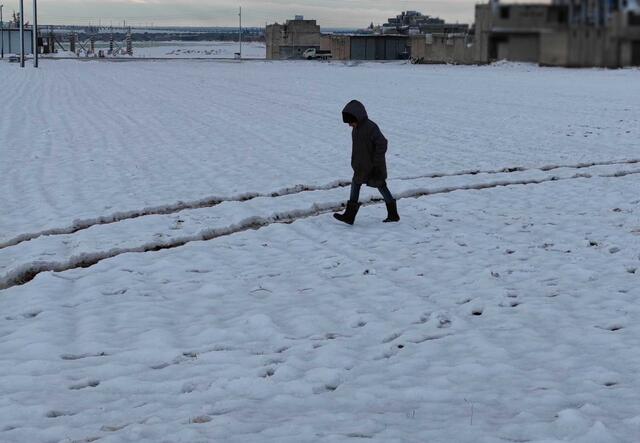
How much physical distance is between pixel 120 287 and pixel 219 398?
3.00 m

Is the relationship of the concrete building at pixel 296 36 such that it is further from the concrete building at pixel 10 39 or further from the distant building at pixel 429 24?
the distant building at pixel 429 24

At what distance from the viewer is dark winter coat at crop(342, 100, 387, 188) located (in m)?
9.80

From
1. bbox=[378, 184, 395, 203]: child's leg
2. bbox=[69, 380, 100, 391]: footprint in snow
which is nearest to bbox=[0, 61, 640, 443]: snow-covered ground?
bbox=[69, 380, 100, 391]: footprint in snow

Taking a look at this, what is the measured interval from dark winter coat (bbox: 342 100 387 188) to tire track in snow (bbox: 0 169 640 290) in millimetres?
1454

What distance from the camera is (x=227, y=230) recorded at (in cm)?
1032

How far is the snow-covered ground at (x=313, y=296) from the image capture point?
4.72 m

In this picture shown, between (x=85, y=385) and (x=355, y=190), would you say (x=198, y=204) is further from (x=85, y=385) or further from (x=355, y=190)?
(x=85, y=385)

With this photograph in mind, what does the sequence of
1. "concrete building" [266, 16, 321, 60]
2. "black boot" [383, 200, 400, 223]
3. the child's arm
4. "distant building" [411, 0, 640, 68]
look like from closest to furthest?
"distant building" [411, 0, 640, 68], the child's arm, "black boot" [383, 200, 400, 223], "concrete building" [266, 16, 321, 60]

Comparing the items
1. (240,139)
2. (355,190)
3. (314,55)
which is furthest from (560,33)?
(314,55)

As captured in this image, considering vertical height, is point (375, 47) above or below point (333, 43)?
below

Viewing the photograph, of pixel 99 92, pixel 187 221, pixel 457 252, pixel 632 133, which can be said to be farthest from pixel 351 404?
pixel 99 92

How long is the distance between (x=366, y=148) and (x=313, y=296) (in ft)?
10.3

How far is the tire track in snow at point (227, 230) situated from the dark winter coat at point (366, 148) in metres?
1.45

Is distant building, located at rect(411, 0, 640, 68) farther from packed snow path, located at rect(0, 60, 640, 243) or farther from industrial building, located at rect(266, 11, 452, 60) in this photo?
industrial building, located at rect(266, 11, 452, 60)
